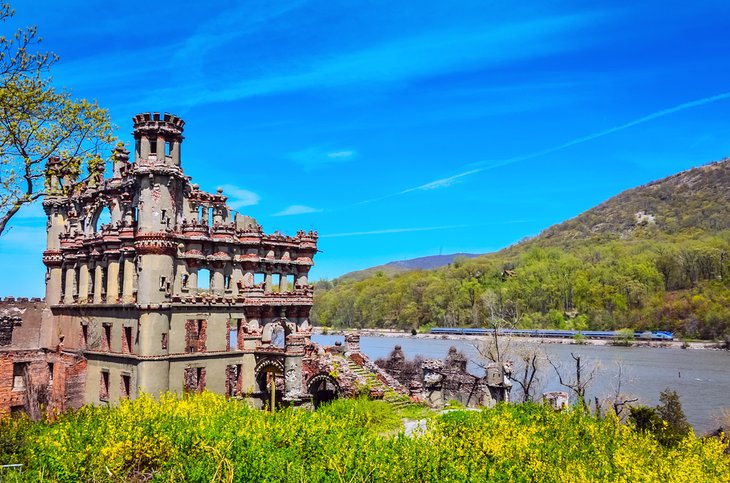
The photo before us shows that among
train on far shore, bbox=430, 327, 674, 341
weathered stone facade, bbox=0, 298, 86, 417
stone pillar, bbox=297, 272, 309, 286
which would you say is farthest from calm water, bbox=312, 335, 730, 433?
weathered stone facade, bbox=0, 298, 86, 417

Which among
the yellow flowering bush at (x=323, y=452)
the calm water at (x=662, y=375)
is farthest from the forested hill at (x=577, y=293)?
the yellow flowering bush at (x=323, y=452)

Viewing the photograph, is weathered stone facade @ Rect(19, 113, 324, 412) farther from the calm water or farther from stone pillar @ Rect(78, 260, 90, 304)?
the calm water

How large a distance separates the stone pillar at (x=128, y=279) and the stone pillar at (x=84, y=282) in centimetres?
574

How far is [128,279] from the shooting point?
36406 mm

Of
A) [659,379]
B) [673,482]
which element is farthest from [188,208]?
[659,379]

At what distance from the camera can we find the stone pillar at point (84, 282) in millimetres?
40594

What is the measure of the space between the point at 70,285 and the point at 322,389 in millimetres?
20014

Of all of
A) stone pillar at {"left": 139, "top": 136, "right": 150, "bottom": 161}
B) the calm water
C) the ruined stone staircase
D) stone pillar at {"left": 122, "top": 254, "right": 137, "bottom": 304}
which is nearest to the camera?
the ruined stone staircase

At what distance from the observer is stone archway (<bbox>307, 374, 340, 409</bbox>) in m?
34.1

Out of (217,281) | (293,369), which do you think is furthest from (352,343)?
(217,281)

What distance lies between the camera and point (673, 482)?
1444 cm

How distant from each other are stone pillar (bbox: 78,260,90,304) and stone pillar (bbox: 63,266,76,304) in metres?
1.14

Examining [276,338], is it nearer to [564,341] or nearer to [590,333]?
[564,341]

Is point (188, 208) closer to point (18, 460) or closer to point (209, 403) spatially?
point (209, 403)
